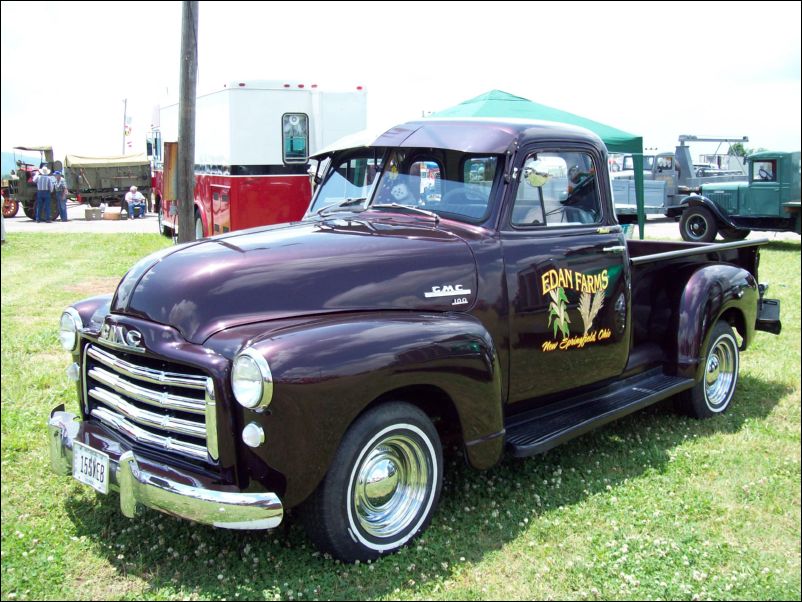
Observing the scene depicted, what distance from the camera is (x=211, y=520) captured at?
3.15 metres

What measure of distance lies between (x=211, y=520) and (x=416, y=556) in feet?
3.53

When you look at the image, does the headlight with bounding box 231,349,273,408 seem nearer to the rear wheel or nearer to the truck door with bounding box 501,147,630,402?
the truck door with bounding box 501,147,630,402

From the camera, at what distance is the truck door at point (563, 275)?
4391 millimetres

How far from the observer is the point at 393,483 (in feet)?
12.2

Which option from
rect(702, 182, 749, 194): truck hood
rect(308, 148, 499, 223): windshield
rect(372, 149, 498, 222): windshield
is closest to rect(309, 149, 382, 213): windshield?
rect(308, 148, 499, 223): windshield

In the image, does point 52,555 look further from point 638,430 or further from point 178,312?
point 638,430

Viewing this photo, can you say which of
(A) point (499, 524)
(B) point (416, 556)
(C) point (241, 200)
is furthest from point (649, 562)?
(C) point (241, 200)

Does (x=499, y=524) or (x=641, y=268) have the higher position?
(x=641, y=268)

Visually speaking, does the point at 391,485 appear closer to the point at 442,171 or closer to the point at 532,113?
the point at 442,171

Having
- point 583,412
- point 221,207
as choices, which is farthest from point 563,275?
point 221,207

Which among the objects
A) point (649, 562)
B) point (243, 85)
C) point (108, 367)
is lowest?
point (649, 562)

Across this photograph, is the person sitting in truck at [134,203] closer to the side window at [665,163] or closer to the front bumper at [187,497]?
the side window at [665,163]

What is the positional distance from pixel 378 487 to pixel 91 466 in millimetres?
1349

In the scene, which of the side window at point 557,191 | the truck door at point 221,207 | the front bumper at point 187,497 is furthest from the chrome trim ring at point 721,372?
the truck door at point 221,207
